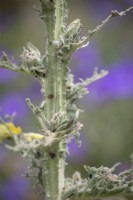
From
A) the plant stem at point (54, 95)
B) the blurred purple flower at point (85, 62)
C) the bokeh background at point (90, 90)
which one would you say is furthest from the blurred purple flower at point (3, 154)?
the plant stem at point (54, 95)

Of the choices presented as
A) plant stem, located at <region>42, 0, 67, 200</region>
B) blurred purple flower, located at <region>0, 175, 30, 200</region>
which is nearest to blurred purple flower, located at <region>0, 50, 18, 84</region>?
blurred purple flower, located at <region>0, 175, 30, 200</region>

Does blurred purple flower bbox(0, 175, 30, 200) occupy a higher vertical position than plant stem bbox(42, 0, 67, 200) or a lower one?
higher

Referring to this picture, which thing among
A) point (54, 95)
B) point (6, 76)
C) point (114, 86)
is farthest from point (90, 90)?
point (54, 95)

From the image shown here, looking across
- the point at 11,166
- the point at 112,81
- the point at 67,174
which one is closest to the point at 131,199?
the point at 67,174

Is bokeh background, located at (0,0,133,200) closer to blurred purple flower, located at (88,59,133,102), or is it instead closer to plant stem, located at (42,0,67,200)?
blurred purple flower, located at (88,59,133,102)

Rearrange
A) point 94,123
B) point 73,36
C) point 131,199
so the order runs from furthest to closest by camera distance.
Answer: point 94,123 < point 131,199 < point 73,36

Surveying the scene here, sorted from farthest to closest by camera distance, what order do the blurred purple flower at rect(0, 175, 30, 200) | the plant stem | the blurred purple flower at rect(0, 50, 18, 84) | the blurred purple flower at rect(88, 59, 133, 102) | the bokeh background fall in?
1. the blurred purple flower at rect(0, 50, 18, 84)
2. the blurred purple flower at rect(88, 59, 133, 102)
3. the bokeh background
4. the blurred purple flower at rect(0, 175, 30, 200)
5. the plant stem

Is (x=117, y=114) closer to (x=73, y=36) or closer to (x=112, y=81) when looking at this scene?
(x=112, y=81)
